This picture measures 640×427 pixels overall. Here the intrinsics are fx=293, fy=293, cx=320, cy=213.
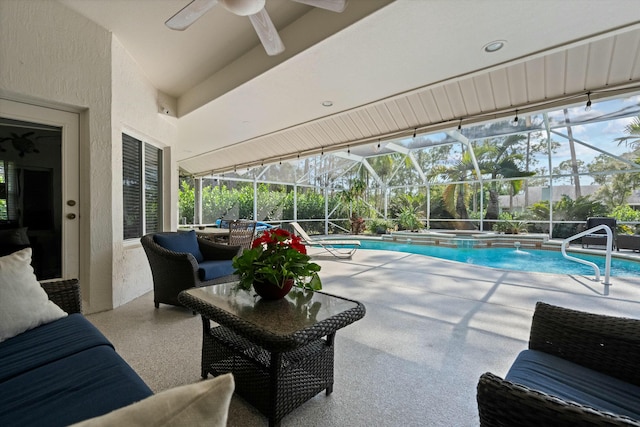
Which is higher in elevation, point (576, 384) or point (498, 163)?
point (498, 163)

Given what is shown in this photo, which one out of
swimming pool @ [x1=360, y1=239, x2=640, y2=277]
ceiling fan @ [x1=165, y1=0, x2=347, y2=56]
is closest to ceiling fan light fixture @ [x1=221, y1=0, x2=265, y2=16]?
ceiling fan @ [x1=165, y1=0, x2=347, y2=56]

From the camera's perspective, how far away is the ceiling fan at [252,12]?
77.0 inches

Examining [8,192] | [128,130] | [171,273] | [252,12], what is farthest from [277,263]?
[128,130]

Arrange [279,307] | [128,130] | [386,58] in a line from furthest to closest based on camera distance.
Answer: [128,130]
[386,58]
[279,307]

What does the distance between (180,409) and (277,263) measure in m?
1.39

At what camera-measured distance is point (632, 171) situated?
8.27 meters

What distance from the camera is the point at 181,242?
3.67 metres

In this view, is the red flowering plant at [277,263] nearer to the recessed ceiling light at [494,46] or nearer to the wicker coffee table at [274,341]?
the wicker coffee table at [274,341]

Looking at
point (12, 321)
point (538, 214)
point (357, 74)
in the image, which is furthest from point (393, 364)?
point (538, 214)

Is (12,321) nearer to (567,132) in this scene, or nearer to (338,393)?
(338,393)

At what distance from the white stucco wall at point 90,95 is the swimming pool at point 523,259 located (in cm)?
768

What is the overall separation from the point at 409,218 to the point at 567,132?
5.60 meters

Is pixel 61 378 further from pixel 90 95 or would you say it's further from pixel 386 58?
pixel 386 58

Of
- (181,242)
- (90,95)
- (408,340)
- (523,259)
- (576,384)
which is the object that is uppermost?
(90,95)
